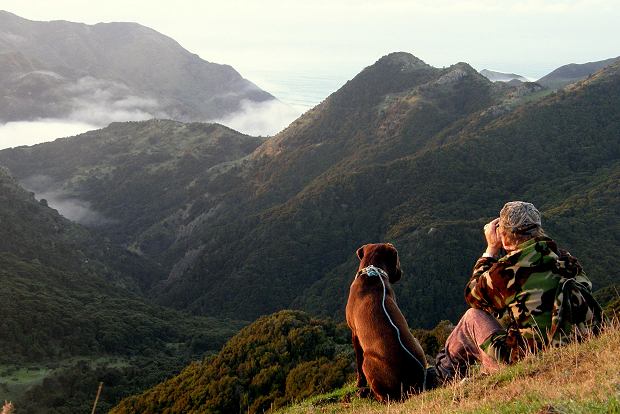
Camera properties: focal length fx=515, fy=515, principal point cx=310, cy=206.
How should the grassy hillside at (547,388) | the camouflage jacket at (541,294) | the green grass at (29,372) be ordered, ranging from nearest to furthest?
the grassy hillside at (547,388), the camouflage jacket at (541,294), the green grass at (29,372)

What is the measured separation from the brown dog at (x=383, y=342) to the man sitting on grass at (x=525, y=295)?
814 mm

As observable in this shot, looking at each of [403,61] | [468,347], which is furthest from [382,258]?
[403,61]

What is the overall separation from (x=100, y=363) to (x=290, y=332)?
30.5m

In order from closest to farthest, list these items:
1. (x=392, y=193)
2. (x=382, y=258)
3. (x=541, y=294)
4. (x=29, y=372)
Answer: (x=541, y=294)
(x=382, y=258)
(x=29, y=372)
(x=392, y=193)

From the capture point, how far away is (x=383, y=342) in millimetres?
6242

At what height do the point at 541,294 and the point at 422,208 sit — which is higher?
the point at 541,294

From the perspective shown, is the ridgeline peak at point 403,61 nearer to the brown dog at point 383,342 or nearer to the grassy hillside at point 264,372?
the grassy hillside at point 264,372

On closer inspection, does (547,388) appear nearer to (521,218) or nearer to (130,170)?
(521,218)

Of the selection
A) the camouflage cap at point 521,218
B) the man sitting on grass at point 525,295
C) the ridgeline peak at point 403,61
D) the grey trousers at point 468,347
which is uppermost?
the ridgeline peak at point 403,61

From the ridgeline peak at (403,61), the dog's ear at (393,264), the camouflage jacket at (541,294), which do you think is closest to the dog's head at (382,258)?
the dog's ear at (393,264)

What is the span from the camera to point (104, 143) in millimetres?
177250

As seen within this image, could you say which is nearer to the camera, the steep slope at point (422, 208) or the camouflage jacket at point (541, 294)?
the camouflage jacket at point (541, 294)

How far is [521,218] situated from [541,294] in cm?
82

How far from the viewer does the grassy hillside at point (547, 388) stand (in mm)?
3664
